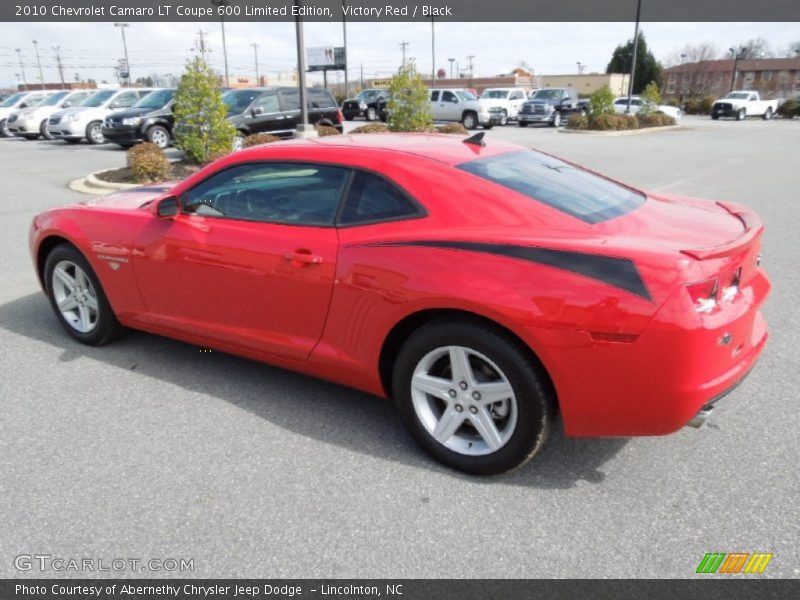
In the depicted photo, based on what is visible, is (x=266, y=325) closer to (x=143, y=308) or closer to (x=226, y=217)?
(x=226, y=217)

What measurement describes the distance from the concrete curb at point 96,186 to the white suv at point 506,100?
71.9 feet

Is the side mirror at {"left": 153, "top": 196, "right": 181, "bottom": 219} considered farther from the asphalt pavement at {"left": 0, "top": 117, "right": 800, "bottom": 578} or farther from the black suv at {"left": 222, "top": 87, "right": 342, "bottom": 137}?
the black suv at {"left": 222, "top": 87, "right": 342, "bottom": 137}

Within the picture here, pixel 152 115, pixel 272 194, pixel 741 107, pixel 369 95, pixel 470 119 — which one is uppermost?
pixel 272 194

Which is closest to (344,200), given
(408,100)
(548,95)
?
(408,100)

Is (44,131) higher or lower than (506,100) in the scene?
lower

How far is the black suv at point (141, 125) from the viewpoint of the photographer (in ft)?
55.3

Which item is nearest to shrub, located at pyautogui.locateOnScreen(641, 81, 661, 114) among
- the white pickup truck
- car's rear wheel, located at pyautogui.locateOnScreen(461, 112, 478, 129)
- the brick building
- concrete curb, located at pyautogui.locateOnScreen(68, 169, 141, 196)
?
car's rear wheel, located at pyautogui.locateOnScreen(461, 112, 478, 129)

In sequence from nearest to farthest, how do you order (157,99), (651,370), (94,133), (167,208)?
(651,370) → (167,208) → (157,99) → (94,133)

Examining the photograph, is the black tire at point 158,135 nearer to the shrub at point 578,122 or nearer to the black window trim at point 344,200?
the black window trim at point 344,200

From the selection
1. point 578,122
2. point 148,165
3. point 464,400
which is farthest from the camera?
point 578,122

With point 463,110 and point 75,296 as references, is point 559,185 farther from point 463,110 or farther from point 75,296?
point 463,110

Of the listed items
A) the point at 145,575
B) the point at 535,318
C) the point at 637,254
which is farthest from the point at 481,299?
the point at 145,575

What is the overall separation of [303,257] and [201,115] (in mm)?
9649

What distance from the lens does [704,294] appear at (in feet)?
8.11
